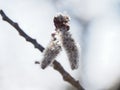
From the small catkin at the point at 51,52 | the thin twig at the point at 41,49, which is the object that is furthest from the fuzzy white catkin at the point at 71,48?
the thin twig at the point at 41,49

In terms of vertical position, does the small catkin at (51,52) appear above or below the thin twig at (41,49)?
above

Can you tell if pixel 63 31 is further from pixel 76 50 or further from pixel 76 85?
pixel 76 85

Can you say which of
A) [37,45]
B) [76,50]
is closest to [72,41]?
[76,50]

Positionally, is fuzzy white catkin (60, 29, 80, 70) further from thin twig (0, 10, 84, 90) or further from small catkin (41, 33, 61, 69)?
thin twig (0, 10, 84, 90)

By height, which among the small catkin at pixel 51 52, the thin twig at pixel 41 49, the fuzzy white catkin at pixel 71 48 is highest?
the fuzzy white catkin at pixel 71 48

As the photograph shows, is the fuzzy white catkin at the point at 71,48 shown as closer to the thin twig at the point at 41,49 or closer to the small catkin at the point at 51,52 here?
the small catkin at the point at 51,52

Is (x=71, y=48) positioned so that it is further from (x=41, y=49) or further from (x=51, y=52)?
(x=41, y=49)

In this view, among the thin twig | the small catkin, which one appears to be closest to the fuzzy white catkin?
the small catkin
